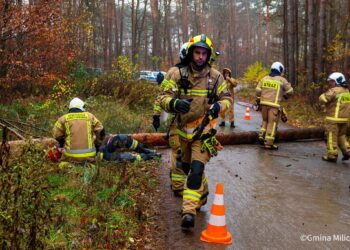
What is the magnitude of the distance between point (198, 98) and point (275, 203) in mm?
2080

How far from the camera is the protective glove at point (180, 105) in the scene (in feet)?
A: 16.6

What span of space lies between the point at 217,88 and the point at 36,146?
266 cm

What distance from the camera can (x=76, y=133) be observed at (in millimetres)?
7496

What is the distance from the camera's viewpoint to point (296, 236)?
481 cm

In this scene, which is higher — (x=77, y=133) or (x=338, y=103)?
(x=338, y=103)

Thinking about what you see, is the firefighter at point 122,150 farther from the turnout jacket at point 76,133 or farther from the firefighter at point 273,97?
the firefighter at point 273,97

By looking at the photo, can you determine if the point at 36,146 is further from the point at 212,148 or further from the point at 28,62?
the point at 28,62

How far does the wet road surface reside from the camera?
4.73 meters

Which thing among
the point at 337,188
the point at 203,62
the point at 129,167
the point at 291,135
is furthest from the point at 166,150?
the point at 203,62

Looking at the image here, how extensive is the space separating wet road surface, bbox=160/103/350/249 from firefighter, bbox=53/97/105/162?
1552 millimetres

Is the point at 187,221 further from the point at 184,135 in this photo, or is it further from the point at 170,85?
the point at 170,85

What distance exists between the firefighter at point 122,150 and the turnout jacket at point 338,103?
410 centimetres

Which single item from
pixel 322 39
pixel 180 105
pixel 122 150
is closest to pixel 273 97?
pixel 122 150

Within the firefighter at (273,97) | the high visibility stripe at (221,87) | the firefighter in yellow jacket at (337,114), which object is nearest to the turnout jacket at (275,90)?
the firefighter at (273,97)
